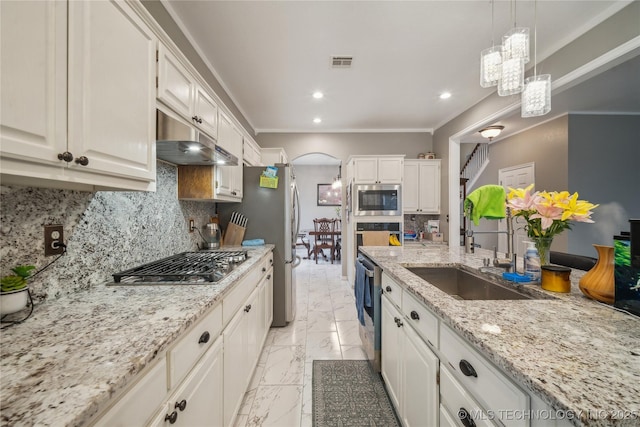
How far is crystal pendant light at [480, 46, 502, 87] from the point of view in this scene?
1.62 meters

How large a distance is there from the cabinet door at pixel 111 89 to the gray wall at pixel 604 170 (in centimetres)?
521

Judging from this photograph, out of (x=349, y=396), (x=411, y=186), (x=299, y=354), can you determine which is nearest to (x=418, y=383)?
(x=349, y=396)

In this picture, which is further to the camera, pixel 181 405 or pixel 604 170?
pixel 604 170

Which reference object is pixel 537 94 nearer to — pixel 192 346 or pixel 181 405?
pixel 192 346

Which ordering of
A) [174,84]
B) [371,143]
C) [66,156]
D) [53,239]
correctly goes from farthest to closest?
[371,143]
[174,84]
[53,239]
[66,156]

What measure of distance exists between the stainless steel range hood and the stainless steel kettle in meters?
0.67

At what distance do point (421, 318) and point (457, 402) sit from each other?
33 centimetres

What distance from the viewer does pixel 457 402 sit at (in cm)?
86

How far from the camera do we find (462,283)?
5.57ft

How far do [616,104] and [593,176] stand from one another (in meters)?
1.00

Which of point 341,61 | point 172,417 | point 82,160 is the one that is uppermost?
point 341,61

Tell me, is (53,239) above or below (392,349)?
above

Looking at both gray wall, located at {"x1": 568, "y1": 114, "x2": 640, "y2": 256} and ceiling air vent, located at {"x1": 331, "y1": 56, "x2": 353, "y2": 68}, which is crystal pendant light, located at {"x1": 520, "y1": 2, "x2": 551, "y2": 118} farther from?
gray wall, located at {"x1": 568, "y1": 114, "x2": 640, "y2": 256}

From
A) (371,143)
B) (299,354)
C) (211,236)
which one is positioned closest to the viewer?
(299,354)
